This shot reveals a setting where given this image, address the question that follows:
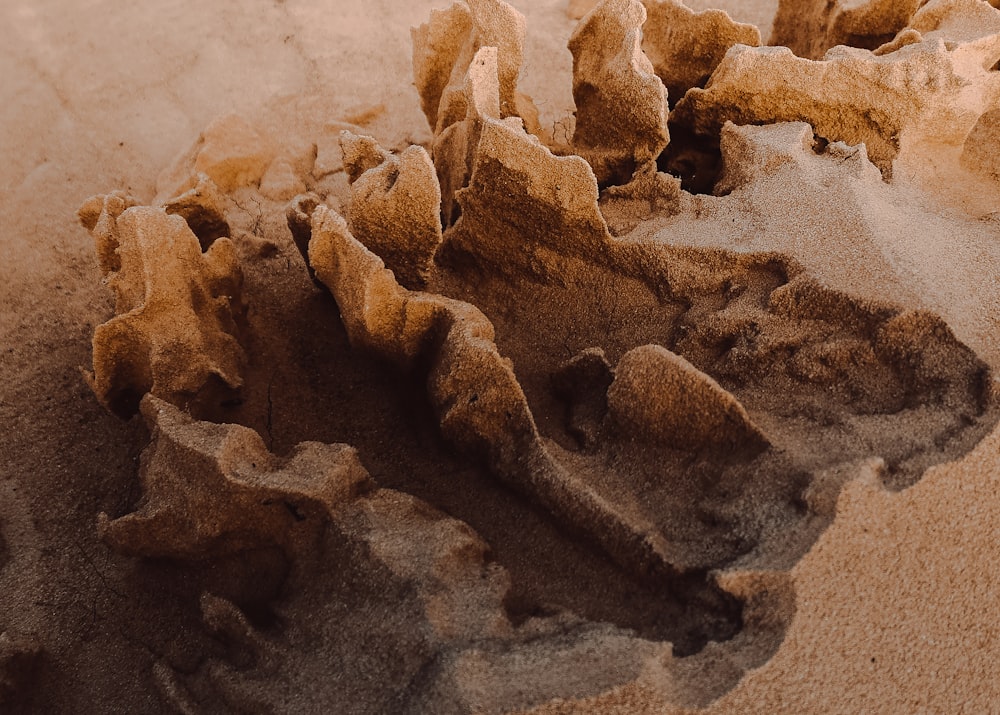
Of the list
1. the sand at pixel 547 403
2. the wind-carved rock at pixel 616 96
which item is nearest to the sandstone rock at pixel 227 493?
the sand at pixel 547 403

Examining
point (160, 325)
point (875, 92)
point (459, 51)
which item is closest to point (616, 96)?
point (459, 51)

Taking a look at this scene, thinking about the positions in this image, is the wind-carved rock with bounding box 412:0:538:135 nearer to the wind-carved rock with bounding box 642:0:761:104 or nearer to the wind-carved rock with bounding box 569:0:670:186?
the wind-carved rock with bounding box 569:0:670:186

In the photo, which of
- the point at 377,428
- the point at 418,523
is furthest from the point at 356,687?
the point at 377,428

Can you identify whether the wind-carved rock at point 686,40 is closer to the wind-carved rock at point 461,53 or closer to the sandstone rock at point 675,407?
the wind-carved rock at point 461,53

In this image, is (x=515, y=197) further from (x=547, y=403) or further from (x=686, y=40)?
(x=686, y=40)

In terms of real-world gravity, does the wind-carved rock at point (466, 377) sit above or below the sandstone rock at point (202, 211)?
below

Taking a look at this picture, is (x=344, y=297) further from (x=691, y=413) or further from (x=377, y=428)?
(x=691, y=413)
